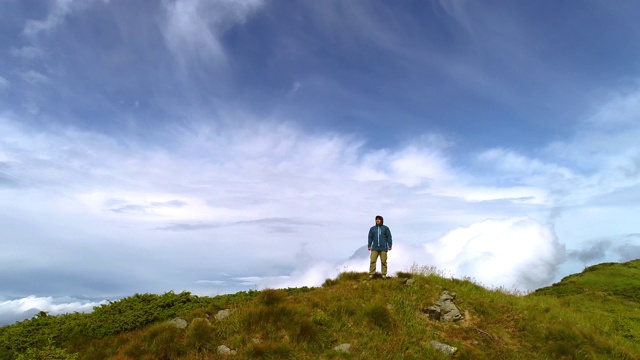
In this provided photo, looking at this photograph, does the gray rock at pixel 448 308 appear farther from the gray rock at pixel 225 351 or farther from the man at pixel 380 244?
the gray rock at pixel 225 351

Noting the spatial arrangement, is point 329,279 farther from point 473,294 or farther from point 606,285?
point 606,285

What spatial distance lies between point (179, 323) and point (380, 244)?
10.9m

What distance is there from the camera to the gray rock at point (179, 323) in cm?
1438

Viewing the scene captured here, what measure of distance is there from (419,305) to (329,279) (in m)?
6.15

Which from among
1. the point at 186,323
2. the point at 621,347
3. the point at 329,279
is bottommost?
the point at 621,347

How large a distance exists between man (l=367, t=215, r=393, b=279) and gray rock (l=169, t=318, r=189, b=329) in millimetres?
10104

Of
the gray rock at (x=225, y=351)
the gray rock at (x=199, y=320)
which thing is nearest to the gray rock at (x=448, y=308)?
the gray rock at (x=225, y=351)

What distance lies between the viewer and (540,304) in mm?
19203

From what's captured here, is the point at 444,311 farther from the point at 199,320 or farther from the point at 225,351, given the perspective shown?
the point at 199,320

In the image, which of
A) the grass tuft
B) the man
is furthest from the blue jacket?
the grass tuft

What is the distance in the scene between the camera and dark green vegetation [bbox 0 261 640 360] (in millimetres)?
12953

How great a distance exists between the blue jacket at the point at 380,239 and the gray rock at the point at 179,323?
414 inches

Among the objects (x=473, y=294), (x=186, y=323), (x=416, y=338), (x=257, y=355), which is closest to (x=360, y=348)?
(x=416, y=338)

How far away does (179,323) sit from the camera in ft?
47.9
